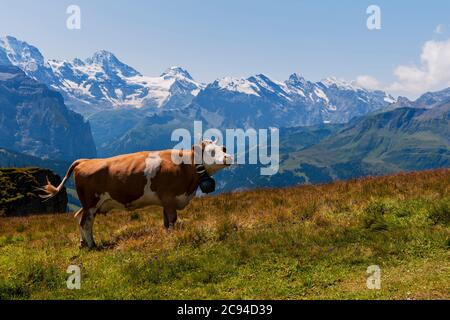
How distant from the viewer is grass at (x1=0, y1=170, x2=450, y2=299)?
8602 millimetres

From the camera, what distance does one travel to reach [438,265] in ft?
29.5

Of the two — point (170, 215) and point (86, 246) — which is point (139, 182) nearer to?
point (170, 215)

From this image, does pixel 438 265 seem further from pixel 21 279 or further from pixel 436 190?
pixel 21 279

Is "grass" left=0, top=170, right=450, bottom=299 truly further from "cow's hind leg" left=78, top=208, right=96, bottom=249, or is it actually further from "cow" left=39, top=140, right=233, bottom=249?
"cow" left=39, top=140, right=233, bottom=249

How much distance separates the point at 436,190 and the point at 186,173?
8.56m

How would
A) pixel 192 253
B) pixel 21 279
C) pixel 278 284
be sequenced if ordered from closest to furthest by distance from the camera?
pixel 278 284, pixel 21 279, pixel 192 253

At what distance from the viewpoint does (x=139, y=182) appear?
39.6ft

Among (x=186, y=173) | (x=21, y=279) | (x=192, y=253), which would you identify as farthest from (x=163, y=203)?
(x=21, y=279)

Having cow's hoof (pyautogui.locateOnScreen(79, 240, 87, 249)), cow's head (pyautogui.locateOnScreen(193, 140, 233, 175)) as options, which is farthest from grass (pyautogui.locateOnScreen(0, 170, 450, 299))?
cow's head (pyautogui.locateOnScreen(193, 140, 233, 175))

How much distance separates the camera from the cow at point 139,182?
39.7 feet

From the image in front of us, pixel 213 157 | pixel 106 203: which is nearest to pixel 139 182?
pixel 106 203

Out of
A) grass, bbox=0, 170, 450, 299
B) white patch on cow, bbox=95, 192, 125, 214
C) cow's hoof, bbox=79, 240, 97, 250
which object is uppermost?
white patch on cow, bbox=95, 192, 125, 214

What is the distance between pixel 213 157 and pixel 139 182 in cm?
236

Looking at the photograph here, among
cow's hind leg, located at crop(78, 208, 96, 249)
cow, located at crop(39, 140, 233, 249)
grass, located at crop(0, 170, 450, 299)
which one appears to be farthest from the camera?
cow's hind leg, located at crop(78, 208, 96, 249)
